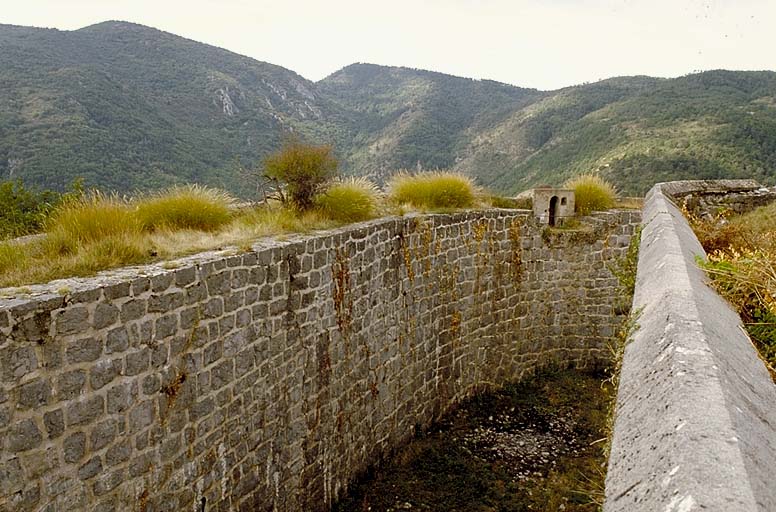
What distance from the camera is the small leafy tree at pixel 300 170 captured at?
712 centimetres

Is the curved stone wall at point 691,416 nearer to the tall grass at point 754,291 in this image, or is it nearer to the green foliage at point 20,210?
the tall grass at point 754,291

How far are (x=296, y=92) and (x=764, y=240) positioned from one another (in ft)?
198

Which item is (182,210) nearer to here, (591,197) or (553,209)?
(553,209)

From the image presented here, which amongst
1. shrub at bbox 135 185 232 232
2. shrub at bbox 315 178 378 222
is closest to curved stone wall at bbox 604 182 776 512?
shrub at bbox 135 185 232 232

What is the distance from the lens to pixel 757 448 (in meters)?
1.26

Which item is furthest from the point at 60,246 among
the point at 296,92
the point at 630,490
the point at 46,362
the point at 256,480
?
the point at 296,92

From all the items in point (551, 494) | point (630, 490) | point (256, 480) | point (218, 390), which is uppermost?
point (630, 490)

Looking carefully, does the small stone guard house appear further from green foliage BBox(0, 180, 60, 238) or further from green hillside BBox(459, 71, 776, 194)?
green hillside BBox(459, 71, 776, 194)

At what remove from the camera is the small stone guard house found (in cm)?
1082

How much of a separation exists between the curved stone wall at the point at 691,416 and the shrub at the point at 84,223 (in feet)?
13.0

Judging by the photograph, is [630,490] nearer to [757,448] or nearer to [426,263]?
[757,448]

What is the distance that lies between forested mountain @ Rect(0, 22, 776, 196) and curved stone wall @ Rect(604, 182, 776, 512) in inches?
260

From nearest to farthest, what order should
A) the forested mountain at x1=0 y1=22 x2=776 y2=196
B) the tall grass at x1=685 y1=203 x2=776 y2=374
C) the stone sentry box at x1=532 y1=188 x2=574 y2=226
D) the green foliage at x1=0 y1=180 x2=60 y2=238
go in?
the tall grass at x1=685 y1=203 x2=776 y2=374, the green foliage at x1=0 y1=180 x2=60 y2=238, the stone sentry box at x1=532 y1=188 x2=574 y2=226, the forested mountain at x1=0 y1=22 x2=776 y2=196

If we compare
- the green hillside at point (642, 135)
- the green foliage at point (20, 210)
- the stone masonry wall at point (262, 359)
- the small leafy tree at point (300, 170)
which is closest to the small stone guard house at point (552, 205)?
the stone masonry wall at point (262, 359)
